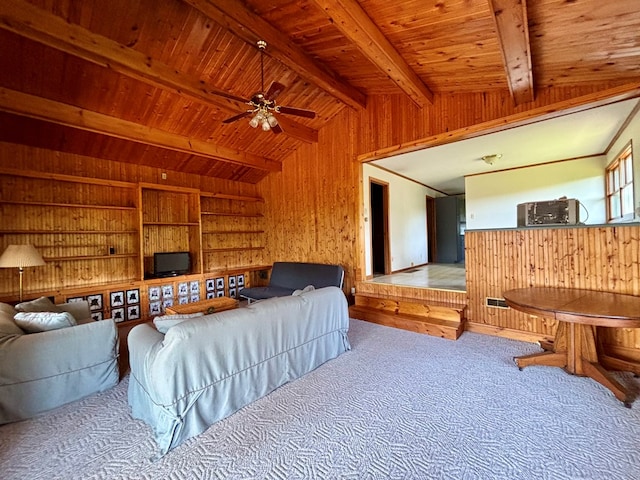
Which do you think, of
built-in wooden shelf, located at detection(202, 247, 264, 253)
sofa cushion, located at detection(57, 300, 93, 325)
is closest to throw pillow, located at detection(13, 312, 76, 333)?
sofa cushion, located at detection(57, 300, 93, 325)

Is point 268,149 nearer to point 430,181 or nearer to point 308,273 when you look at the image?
point 308,273

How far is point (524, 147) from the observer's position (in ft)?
16.2

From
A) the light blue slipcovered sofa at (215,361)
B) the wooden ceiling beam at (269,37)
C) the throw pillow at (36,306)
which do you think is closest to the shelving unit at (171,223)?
the throw pillow at (36,306)

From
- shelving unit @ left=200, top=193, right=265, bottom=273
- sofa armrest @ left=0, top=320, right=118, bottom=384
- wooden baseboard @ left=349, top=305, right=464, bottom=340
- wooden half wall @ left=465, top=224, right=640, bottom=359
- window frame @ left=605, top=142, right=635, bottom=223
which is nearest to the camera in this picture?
sofa armrest @ left=0, top=320, right=118, bottom=384

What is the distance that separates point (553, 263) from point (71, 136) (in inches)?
248

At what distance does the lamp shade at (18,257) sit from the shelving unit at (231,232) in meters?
2.58

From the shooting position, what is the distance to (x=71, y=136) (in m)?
3.88

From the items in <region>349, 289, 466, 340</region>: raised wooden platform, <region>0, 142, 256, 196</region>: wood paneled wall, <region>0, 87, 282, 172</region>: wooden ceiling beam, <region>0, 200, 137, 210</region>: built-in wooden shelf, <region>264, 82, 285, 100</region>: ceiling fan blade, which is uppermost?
<region>0, 87, 282, 172</region>: wooden ceiling beam

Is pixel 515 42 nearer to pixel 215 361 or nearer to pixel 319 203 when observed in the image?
pixel 215 361

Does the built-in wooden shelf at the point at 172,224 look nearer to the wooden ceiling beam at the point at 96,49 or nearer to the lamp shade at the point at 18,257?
the lamp shade at the point at 18,257

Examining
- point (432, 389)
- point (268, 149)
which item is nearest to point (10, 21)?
point (268, 149)

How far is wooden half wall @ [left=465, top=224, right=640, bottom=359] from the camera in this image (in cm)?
272

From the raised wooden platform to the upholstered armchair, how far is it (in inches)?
122

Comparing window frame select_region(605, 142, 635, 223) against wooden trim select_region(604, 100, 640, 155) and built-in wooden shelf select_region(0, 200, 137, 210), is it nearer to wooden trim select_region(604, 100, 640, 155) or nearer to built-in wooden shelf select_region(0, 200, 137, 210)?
wooden trim select_region(604, 100, 640, 155)
